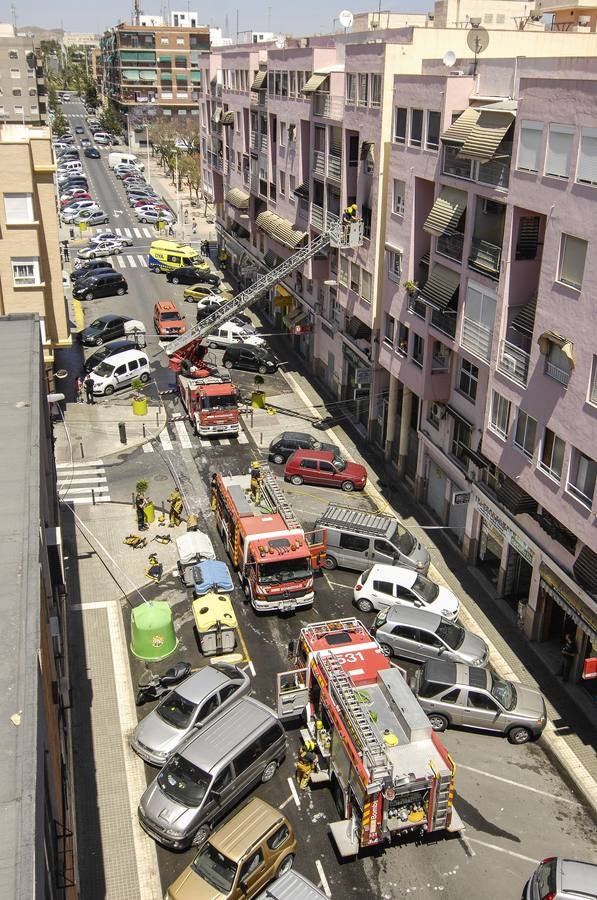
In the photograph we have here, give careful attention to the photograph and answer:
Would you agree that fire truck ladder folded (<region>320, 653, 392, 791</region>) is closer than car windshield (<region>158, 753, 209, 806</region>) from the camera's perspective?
Yes

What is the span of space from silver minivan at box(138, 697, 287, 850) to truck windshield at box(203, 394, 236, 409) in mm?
24530

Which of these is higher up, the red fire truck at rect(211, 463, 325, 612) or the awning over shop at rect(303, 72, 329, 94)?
the awning over shop at rect(303, 72, 329, 94)

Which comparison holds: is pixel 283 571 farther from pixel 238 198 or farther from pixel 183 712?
pixel 238 198

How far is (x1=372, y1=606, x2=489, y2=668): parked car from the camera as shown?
27.3 metres

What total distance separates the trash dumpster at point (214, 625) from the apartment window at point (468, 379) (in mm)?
13642

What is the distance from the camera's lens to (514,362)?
1063 inches

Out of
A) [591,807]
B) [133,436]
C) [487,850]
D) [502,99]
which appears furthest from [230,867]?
[133,436]

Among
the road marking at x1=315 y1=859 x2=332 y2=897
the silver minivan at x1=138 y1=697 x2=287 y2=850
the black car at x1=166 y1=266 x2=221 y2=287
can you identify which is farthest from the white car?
the black car at x1=166 y1=266 x2=221 y2=287

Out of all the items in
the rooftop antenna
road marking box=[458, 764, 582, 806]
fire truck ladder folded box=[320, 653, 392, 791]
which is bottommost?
road marking box=[458, 764, 582, 806]

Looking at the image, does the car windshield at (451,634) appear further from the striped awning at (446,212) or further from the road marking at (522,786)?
the striped awning at (446,212)

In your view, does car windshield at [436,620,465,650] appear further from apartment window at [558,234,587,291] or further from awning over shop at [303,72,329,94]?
awning over shop at [303,72,329,94]

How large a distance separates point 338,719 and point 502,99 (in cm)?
2247

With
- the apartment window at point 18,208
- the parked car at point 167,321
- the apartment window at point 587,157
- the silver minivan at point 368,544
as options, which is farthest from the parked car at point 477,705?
the parked car at point 167,321

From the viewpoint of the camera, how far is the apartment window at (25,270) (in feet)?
142
